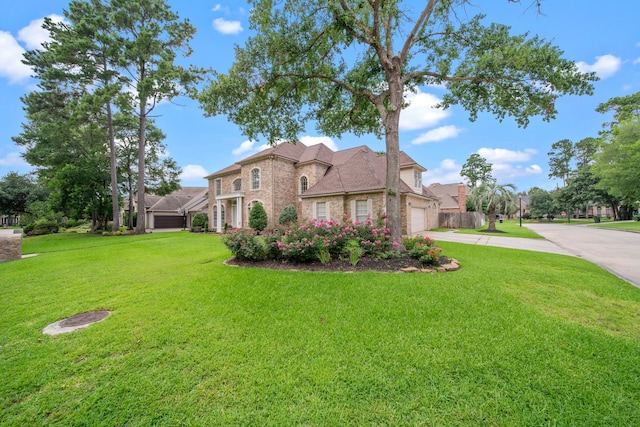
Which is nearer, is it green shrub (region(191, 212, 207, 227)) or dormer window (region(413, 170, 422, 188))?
dormer window (region(413, 170, 422, 188))

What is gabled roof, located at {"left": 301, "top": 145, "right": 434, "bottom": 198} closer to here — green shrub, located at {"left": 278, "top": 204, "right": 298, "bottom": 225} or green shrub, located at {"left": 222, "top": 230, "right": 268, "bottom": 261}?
green shrub, located at {"left": 278, "top": 204, "right": 298, "bottom": 225}

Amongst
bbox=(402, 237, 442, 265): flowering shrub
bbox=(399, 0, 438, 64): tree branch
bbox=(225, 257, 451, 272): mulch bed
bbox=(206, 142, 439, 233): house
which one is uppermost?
bbox=(399, 0, 438, 64): tree branch

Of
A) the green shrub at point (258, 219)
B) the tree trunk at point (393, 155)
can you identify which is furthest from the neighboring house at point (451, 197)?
the tree trunk at point (393, 155)

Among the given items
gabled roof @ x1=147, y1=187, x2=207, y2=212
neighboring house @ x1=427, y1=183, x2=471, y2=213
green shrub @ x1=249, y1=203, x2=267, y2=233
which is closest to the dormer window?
green shrub @ x1=249, y1=203, x2=267, y2=233

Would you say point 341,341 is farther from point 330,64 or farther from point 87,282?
point 330,64

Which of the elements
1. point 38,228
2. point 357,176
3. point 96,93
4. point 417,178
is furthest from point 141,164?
point 417,178

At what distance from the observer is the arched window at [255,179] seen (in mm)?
18438

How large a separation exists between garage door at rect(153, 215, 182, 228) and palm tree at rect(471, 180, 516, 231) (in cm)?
3419

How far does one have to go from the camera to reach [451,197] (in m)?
32.1

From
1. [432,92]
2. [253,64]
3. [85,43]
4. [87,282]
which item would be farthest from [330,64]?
[85,43]

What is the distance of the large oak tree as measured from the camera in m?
7.00

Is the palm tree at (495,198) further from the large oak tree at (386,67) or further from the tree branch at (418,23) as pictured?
the tree branch at (418,23)

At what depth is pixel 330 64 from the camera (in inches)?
359

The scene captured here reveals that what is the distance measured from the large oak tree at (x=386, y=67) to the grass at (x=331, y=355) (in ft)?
13.0
